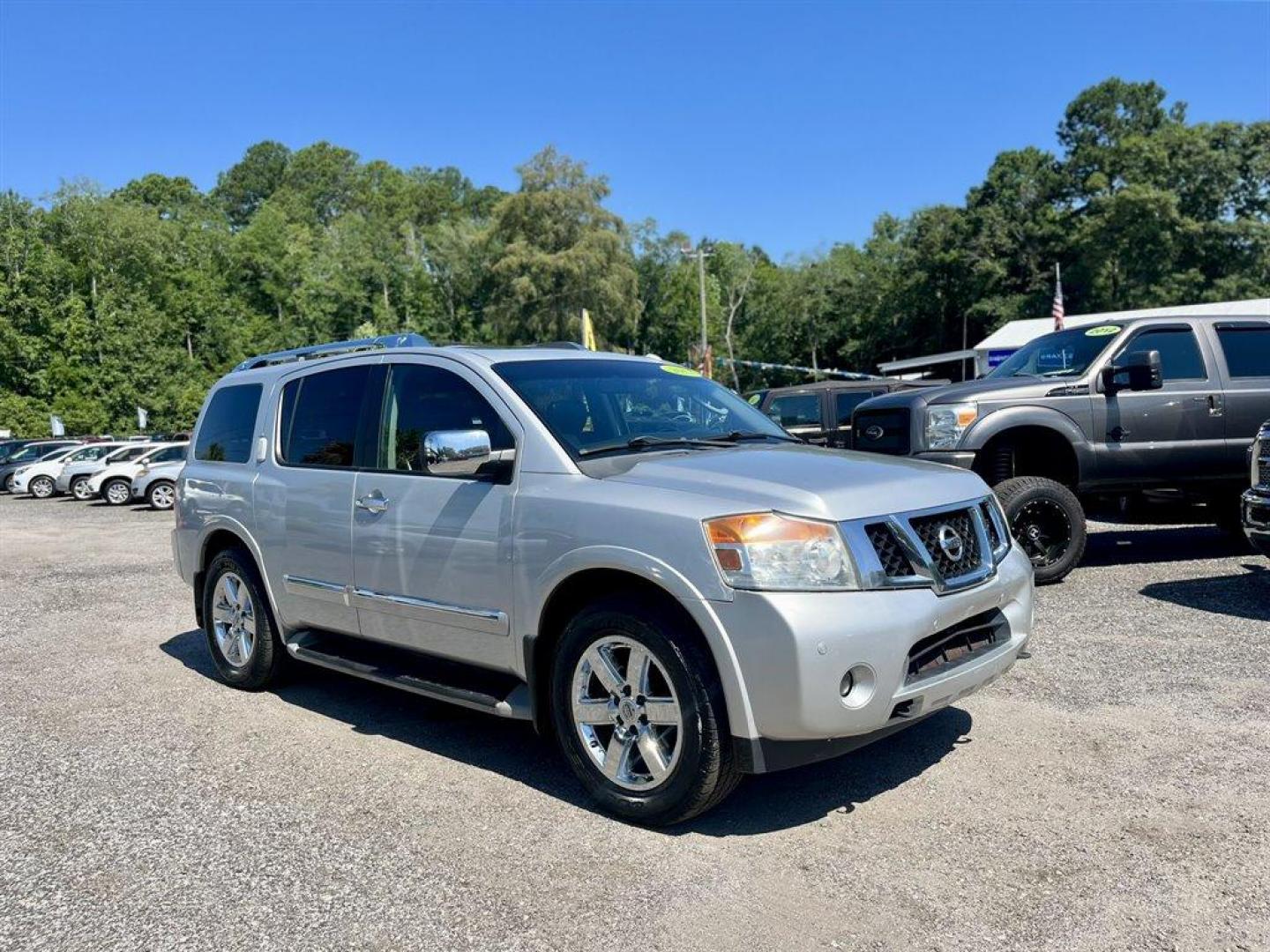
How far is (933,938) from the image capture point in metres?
2.87

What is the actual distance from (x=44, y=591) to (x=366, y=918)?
9.08m

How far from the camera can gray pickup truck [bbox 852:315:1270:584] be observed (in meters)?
7.88

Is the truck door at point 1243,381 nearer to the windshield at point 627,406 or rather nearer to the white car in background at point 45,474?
the windshield at point 627,406

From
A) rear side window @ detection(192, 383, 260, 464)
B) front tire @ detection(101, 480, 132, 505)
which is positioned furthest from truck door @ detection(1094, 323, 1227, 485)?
front tire @ detection(101, 480, 132, 505)

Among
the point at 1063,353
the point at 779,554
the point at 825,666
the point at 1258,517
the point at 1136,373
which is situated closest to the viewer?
the point at 825,666

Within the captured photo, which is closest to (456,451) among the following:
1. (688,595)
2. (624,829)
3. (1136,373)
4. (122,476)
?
(688,595)

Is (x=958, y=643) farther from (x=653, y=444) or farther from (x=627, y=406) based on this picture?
(x=627, y=406)

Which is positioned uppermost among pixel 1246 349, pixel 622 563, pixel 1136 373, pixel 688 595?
pixel 1246 349

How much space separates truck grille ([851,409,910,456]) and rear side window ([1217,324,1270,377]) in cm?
283

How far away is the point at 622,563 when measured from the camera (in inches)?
143

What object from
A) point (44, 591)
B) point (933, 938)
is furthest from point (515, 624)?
point (44, 591)

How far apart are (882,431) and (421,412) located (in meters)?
4.99

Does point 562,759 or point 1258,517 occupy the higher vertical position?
point 1258,517

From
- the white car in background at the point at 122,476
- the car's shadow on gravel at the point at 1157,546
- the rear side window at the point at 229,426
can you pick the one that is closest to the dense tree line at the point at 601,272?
the white car in background at the point at 122,476
